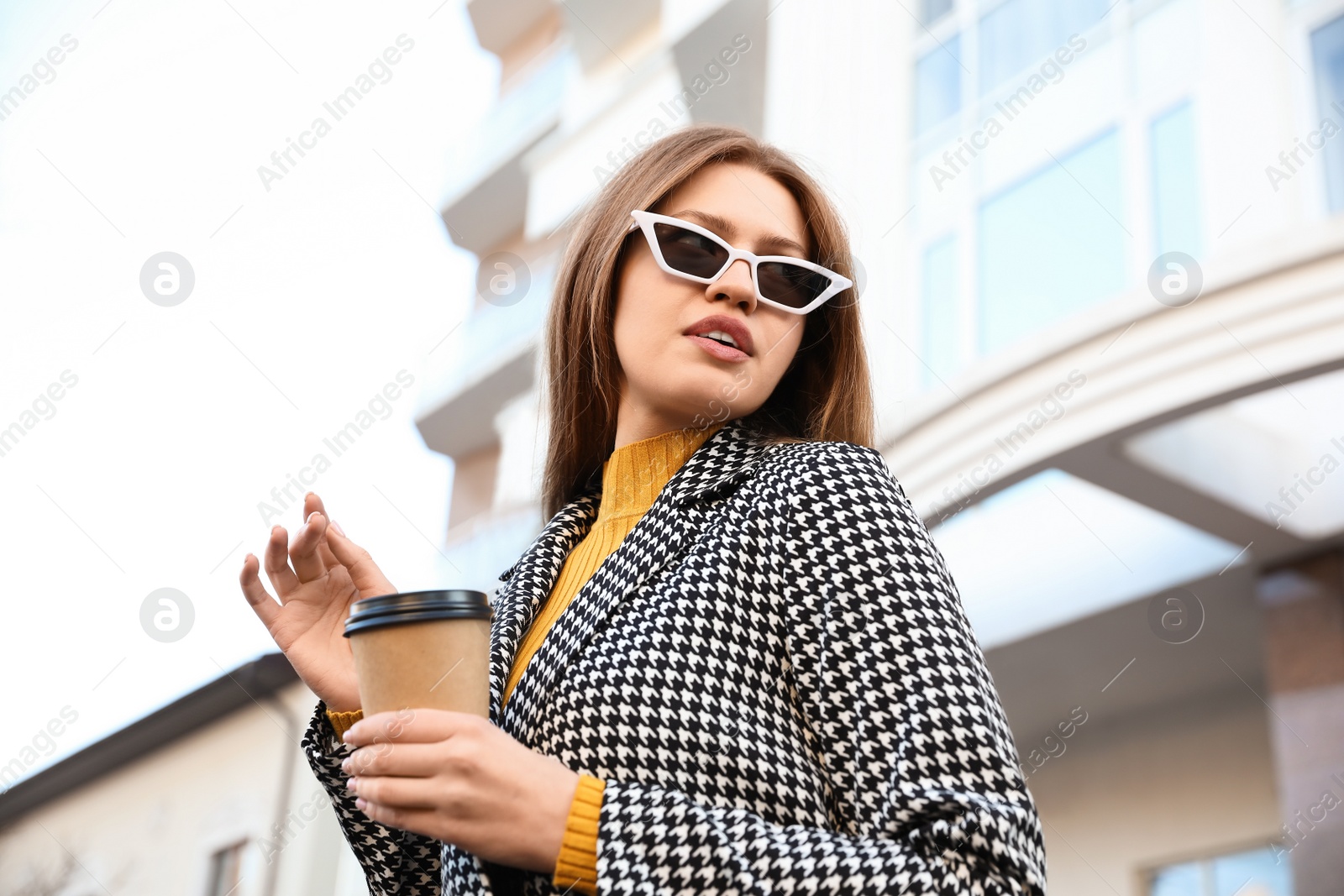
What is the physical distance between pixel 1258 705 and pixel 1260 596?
167 cm

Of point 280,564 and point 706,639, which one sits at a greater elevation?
point 280,564

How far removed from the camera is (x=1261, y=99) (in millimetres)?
5090

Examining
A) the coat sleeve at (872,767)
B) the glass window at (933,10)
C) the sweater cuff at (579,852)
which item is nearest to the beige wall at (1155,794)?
the glass window at (933,10)

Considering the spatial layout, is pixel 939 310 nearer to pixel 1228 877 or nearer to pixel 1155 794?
pixel 1155 794

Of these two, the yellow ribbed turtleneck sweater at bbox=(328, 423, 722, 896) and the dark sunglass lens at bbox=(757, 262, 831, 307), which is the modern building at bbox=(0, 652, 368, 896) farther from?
the dark sunglass lens at bbox=(757, 262, 831, 307)

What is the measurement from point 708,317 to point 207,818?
23.1ft

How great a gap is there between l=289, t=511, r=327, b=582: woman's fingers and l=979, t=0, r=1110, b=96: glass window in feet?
18.7

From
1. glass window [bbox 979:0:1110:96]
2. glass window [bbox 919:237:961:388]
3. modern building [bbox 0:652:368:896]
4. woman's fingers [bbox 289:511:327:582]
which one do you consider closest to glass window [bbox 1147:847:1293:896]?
glass window [bbox 919:237:961:388]

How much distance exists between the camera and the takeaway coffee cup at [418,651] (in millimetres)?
1003

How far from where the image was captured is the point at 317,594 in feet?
5.04

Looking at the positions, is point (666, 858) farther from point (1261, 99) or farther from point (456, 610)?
point (1261, 99)

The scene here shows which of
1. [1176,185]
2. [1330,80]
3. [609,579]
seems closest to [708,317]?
[609,579]

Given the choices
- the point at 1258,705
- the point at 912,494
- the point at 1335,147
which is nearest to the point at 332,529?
the point at 912,494

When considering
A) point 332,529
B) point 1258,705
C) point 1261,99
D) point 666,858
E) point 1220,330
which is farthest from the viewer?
point 1258,705
